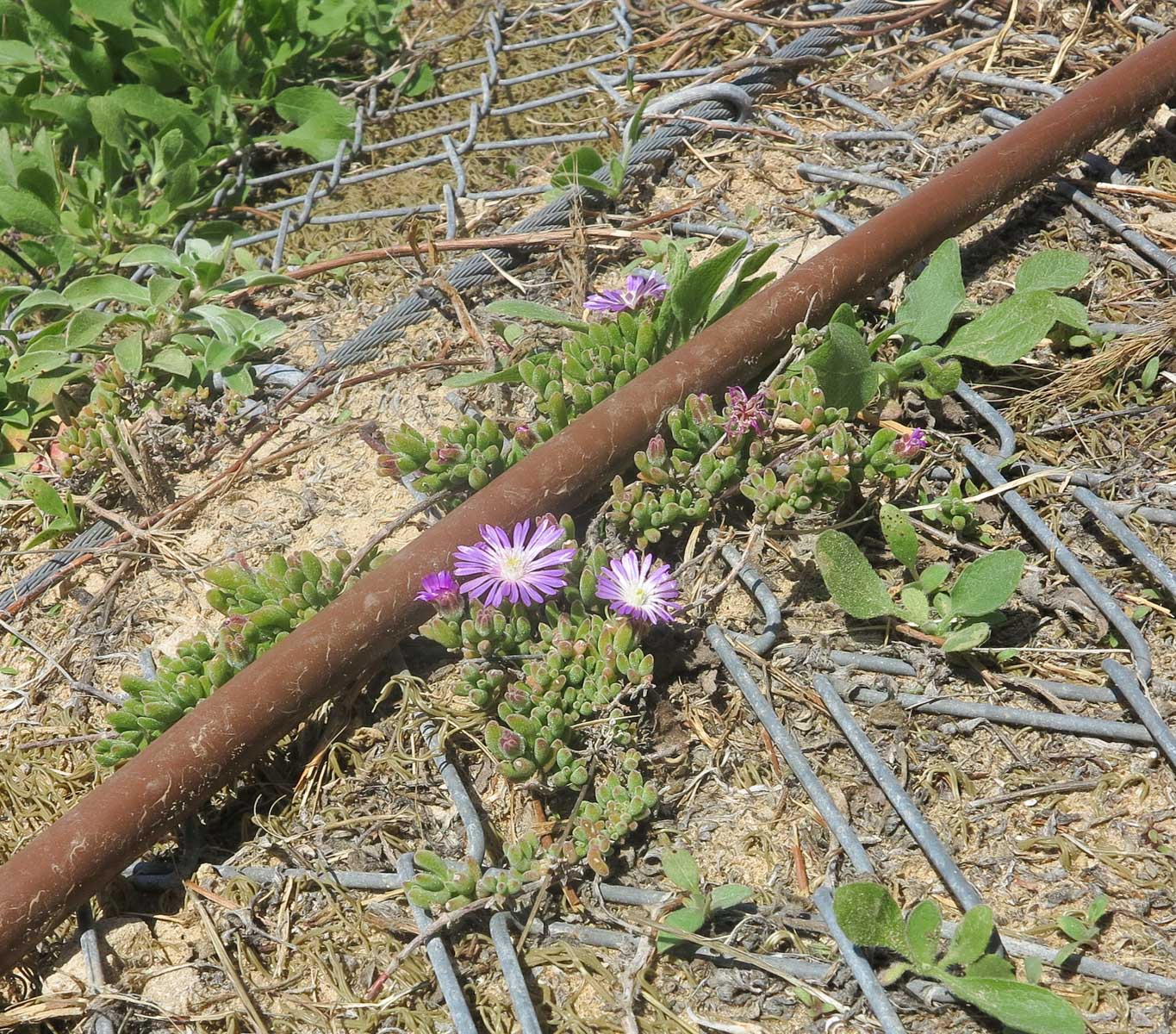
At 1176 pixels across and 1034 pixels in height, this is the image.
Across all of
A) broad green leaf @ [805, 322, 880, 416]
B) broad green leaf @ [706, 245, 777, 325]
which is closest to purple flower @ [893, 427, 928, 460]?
broad green leaf @ [805, 322, 880, 416]

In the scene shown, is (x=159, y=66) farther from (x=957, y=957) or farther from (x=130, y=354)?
(x=957, y=957)

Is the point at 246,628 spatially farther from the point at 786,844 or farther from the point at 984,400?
the point at 984,400

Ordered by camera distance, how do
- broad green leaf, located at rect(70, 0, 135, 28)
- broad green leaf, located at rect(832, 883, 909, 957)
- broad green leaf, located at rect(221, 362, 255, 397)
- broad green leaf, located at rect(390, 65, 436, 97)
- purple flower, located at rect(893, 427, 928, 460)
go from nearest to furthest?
broad green leaf, located at rect(832, 883, 909, 957)
purple flower, located at rect(893, 427, 928, 460)
broad green leaf, located at rect(221, 362, 255, 397)
broad green leaf, located at rect(70, 0, 135, 28)
broad green leaf, located at rect(390, 65, 436, 97)

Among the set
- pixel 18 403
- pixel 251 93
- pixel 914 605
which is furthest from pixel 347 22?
pixel 914 605

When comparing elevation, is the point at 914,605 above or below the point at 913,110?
Result: below

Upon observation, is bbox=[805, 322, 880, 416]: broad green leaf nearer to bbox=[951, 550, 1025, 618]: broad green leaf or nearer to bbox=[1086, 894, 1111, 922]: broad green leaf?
bbox=[951, 550, 1025, 618]: broad green leaf
